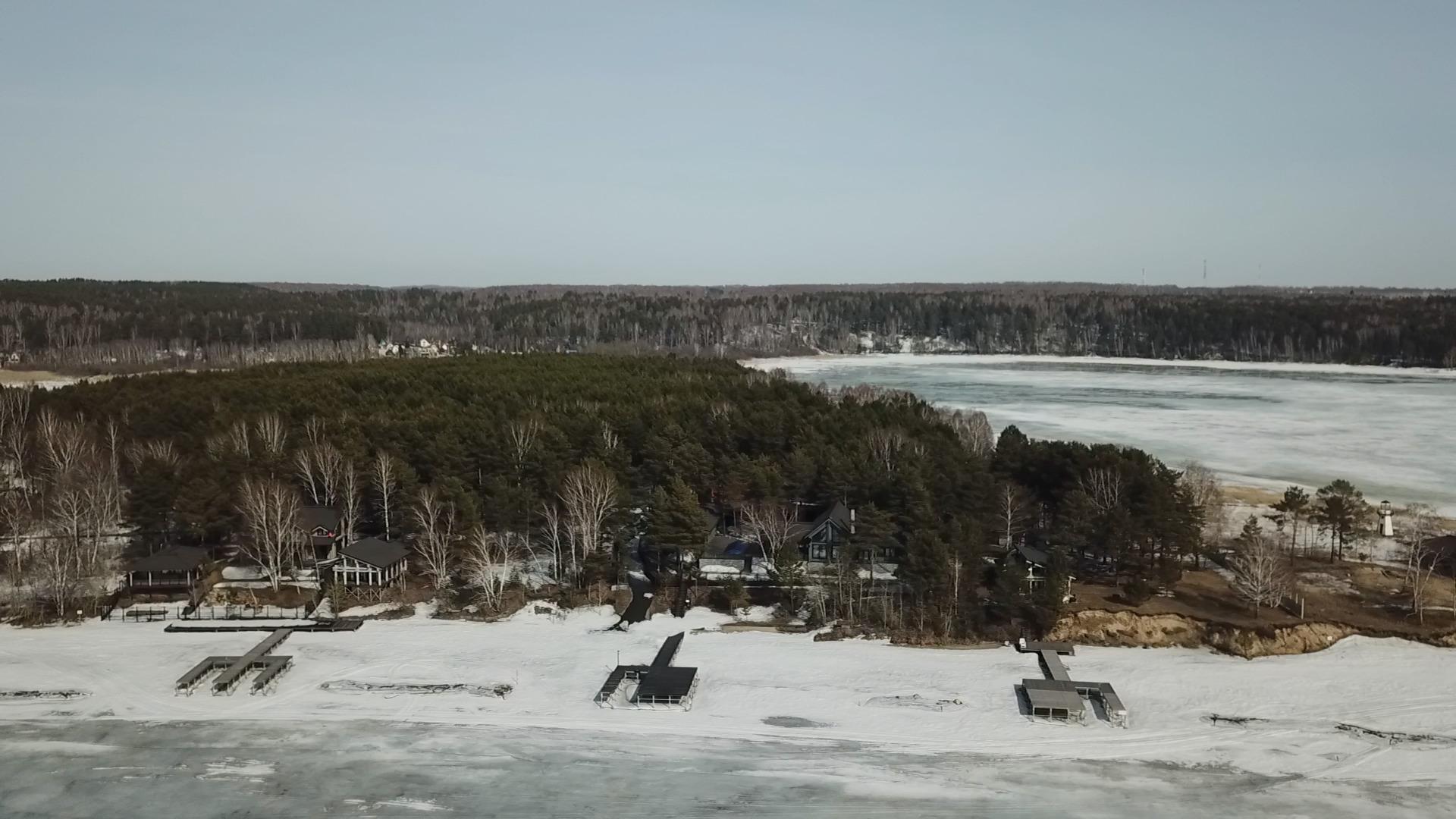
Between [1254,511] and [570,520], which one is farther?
[1254,511]

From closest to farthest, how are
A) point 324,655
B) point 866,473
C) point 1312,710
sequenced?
point 1312,710 → point 324,655 → point 866,473

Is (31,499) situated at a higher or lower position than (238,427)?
lower

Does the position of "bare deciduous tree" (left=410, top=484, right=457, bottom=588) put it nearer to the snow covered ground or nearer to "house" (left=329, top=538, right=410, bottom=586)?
"house" (left=329, top=538, right=410, bottom=586)

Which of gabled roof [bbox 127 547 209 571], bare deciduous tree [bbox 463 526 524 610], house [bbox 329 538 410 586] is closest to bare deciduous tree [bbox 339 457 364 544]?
house [bbox 329 538 410 586]

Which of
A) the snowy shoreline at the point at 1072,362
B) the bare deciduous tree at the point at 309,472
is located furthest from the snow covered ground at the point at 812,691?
the snowy shoreline at the point at 1072,362

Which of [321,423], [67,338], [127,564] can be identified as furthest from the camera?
[67,338]

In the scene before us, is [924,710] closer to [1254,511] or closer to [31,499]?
[1254,511]

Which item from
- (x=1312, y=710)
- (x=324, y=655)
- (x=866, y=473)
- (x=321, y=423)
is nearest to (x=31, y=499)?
(x=321, y=423)
